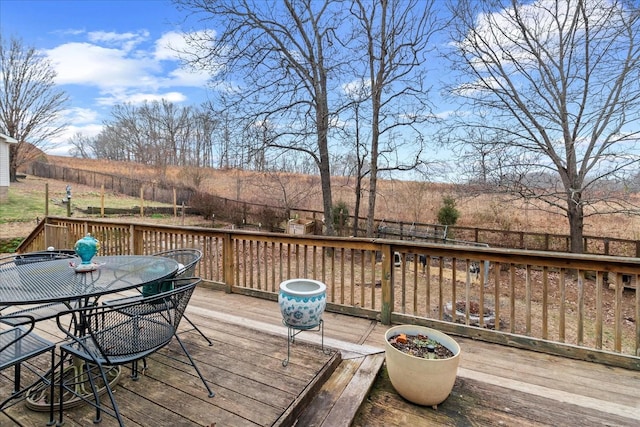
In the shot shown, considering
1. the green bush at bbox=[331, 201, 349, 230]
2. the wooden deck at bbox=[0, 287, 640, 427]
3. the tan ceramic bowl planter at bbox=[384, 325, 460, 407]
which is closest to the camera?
the wooden deck at bbox=[0, 287, 640, 427]

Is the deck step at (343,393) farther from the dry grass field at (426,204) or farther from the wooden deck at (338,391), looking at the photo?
the dry grass field at (426,204)

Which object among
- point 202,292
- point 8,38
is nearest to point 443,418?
point 202,292

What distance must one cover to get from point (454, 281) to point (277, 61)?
334 inches

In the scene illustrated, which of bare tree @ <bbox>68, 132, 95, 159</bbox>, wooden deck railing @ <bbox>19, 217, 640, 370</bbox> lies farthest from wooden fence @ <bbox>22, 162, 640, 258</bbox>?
bare tree @ <bbox>68, 132, 95, 159</bbox>

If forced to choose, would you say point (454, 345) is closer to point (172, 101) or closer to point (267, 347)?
point (267, 347)

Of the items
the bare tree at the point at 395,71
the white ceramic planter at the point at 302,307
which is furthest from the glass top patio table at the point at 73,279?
the bare tree at the point at 395,71

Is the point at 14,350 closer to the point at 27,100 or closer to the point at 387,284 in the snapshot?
the point at 387,284

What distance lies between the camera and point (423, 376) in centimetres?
189

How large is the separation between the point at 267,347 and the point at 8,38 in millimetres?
24582

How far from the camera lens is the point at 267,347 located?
2416 millimetres

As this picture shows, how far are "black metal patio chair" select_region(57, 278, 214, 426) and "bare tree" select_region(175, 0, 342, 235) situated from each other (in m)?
8.09

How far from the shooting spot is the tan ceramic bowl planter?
1.88 m

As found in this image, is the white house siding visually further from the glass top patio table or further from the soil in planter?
the soil in planter

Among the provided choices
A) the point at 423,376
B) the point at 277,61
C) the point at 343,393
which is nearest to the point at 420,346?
the point at 423,376
